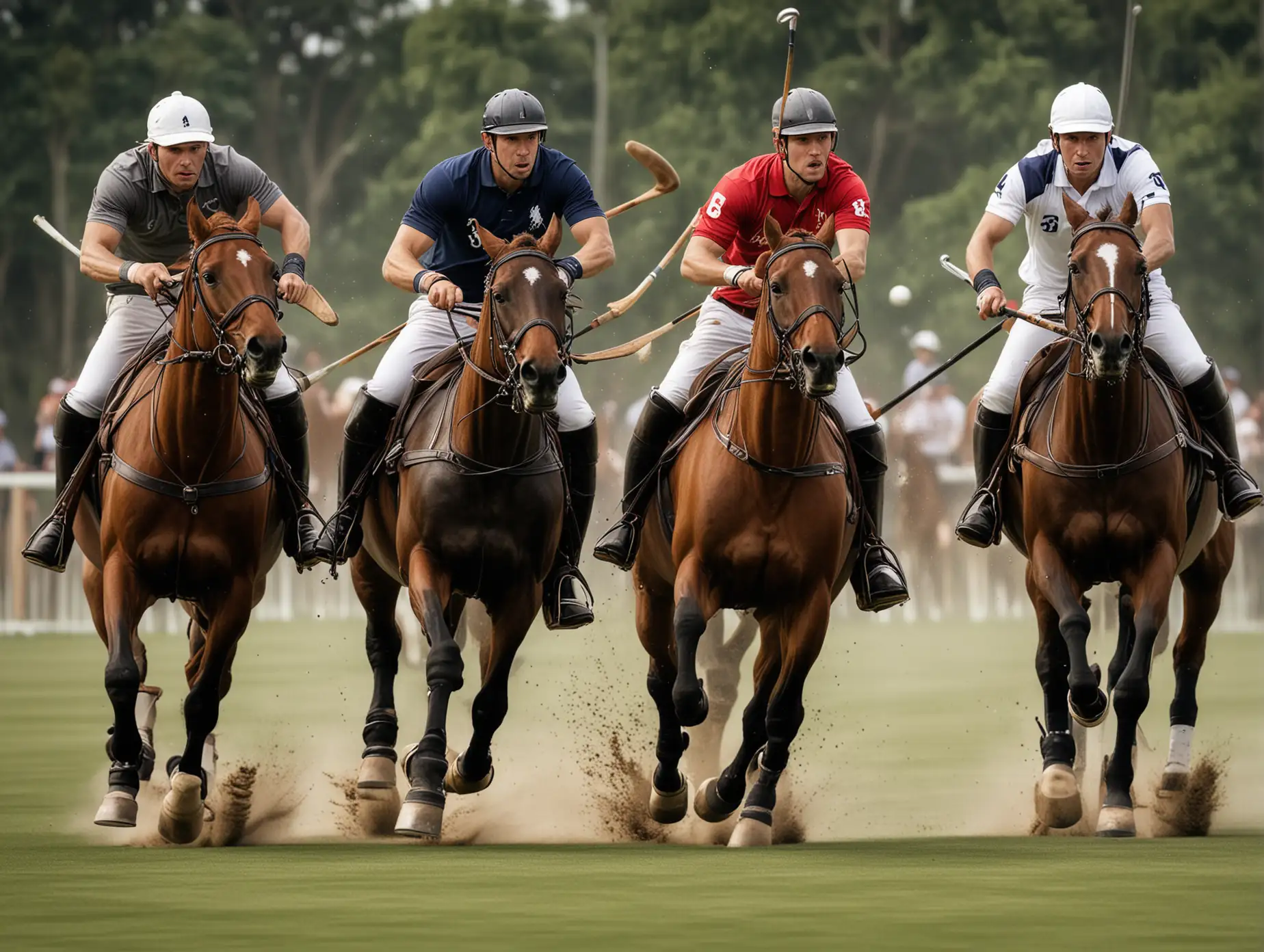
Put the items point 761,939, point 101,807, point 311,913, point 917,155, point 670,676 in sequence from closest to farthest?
point 761,939
point 311,913
point 101,807
point 670,676
point 917,155

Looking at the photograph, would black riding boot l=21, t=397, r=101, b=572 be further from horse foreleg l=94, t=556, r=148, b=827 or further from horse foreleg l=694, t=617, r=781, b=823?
horse foreleg l=694, t=617, r=781, b=823

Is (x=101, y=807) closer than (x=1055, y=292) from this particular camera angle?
Yes

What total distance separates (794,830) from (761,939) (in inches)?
125

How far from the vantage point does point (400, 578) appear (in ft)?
36.3

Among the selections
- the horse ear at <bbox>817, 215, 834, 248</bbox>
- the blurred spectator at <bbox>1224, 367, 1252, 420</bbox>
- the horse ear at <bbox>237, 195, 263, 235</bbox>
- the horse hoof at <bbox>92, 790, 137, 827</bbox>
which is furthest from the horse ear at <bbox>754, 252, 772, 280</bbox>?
the blurred spectator at <bbox>1224, 367, 1252, 420</bbox>

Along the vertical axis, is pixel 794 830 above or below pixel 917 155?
below

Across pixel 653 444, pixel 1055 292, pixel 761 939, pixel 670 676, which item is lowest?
pixel 761 939

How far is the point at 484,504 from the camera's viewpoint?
10.4m

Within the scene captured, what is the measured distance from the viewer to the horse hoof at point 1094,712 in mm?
10820

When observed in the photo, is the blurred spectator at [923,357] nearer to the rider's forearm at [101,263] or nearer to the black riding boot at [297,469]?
the black riding boot at [297,469]

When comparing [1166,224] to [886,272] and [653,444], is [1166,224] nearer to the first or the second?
[653,444]

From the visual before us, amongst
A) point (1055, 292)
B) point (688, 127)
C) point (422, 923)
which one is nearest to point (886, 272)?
point (688, 127)

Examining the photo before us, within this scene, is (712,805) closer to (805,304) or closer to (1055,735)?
(1055,735)

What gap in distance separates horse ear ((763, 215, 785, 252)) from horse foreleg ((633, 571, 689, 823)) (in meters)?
1.87
